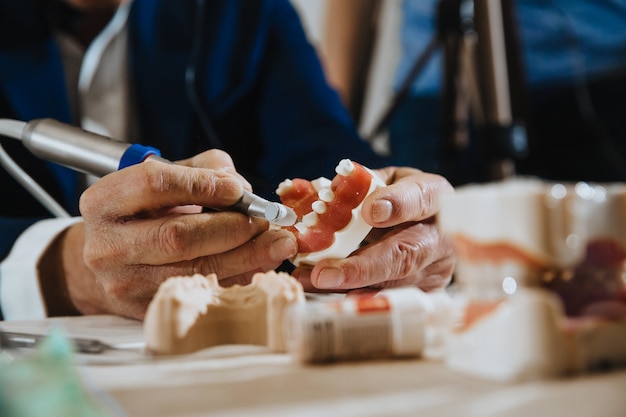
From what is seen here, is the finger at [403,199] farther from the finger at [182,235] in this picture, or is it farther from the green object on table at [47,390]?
the green object on table at [47,390]

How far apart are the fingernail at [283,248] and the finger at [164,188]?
0.04 m

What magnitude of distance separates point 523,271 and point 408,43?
1.01 metres

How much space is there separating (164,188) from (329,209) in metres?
0.09

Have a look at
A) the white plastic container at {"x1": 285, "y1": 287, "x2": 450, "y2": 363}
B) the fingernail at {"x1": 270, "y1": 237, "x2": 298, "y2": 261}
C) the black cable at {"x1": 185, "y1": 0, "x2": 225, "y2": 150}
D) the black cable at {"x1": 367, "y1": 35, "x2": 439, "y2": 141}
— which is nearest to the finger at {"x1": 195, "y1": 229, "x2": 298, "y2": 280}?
the fingernail at {"x1": 270, "y1": 237, "x2": 298, "y2": 261}

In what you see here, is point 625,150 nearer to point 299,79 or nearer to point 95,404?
point 299,79

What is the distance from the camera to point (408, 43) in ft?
3.88

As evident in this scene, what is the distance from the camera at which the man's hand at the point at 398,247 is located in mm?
396

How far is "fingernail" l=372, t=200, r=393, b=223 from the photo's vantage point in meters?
0.39

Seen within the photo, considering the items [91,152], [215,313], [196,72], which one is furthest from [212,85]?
[215,313]

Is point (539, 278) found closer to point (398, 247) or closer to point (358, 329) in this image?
point (358, 329)

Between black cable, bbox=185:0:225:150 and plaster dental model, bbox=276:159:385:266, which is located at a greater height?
black cable, bbox=185:0:225:150

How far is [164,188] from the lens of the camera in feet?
1.22

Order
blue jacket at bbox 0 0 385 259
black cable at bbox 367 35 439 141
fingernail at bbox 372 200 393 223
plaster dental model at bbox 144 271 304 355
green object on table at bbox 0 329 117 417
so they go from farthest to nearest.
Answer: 1. black cable at bbox 367 35 439 141
2. blue jacket at bbox 0 0 385 259
3. fingernail at bbox 372 200 393 223
4. plaster dental model at bbox 144 271 304 355
5. green object on table at bbox 0 329 117 417

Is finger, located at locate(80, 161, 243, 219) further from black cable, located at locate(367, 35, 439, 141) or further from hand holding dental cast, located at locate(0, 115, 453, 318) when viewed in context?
black cable, located at locate(367, 35, 439, 141)
